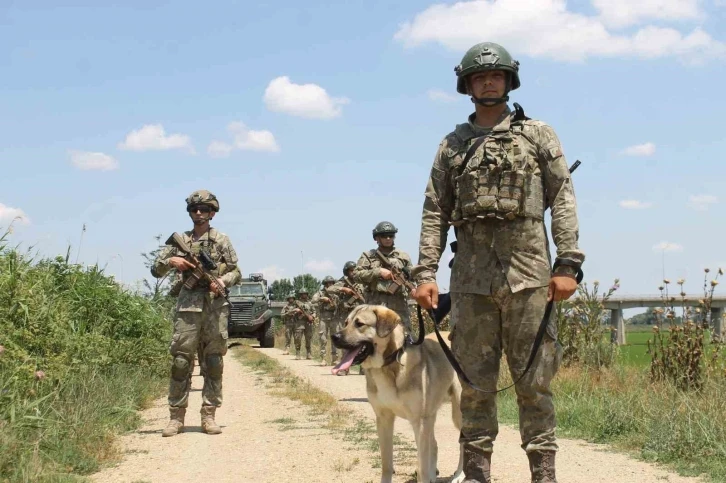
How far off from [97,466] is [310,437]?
7.12 ft

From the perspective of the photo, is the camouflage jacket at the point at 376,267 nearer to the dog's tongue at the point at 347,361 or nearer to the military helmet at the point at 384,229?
the military helmet at the point at 384,229

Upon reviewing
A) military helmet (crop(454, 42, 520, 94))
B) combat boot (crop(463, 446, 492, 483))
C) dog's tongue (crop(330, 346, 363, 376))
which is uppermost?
military helmet (crop(454, 42, 520, 94))

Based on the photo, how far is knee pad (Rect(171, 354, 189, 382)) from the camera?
324 inches

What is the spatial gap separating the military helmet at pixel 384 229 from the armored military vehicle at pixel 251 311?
64.5ft

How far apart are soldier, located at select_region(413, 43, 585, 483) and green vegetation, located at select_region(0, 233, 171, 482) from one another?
2.77m

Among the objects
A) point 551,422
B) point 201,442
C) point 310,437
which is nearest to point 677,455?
point 551,422

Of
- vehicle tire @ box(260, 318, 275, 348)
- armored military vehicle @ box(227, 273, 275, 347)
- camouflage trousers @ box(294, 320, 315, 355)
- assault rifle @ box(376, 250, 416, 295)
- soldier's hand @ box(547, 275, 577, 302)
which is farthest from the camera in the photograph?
vehicle tire @ box(260, 318, 275, 348)

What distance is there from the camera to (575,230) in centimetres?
445

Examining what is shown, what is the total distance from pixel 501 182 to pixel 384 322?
153 cm

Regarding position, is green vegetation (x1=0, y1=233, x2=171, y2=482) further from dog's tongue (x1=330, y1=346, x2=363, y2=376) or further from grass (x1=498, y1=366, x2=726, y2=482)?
grass (x1=498, y1=366, x2=726, y2=482)

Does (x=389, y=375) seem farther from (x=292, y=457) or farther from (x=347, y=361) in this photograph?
(x=292, y=457)

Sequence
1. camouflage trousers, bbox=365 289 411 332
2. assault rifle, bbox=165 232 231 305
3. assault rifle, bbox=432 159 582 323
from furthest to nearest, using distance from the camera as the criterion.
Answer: camouflage trousers, bbox=365 289 411 332 < assault rifle, bbox=165 232 231 305 < assault rifle, bbox=432 159 582 323

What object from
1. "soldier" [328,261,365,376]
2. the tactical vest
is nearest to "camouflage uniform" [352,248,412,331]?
"soldier" [328,261,365,376]

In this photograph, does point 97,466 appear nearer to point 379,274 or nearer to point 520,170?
point 520,170
